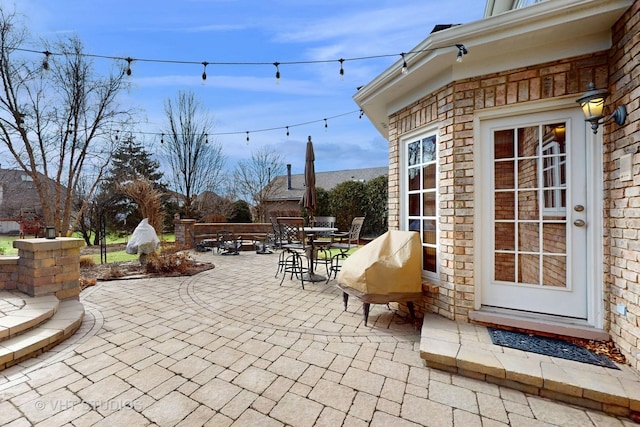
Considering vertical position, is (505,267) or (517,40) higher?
(517,40)

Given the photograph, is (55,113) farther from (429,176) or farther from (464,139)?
(464,139)

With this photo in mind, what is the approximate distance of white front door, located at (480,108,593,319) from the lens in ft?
8.48

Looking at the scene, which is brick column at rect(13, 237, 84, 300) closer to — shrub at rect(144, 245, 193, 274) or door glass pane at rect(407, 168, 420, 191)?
shrub at rect(144, 245, 193, 274)

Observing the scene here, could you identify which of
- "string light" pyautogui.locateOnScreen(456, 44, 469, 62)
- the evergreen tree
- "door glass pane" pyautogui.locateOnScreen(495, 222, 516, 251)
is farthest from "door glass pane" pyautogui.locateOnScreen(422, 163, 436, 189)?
the evergreen tree

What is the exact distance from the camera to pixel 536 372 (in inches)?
77.7

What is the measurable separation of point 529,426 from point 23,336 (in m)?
4.01

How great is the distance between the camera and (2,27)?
7.30 metres

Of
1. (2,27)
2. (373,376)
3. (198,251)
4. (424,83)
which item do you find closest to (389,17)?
(424,83)

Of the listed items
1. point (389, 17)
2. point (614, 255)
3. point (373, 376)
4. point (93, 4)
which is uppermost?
point (93, 4)

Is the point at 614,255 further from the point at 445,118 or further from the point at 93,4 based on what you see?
the point at 93,4

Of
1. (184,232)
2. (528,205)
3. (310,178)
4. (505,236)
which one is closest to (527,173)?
(528,205)

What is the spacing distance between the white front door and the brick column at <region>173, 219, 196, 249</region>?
30.2 feet

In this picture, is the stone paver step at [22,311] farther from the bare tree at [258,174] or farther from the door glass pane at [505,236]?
the bare tree at [258,174]

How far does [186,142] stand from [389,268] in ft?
47.6
